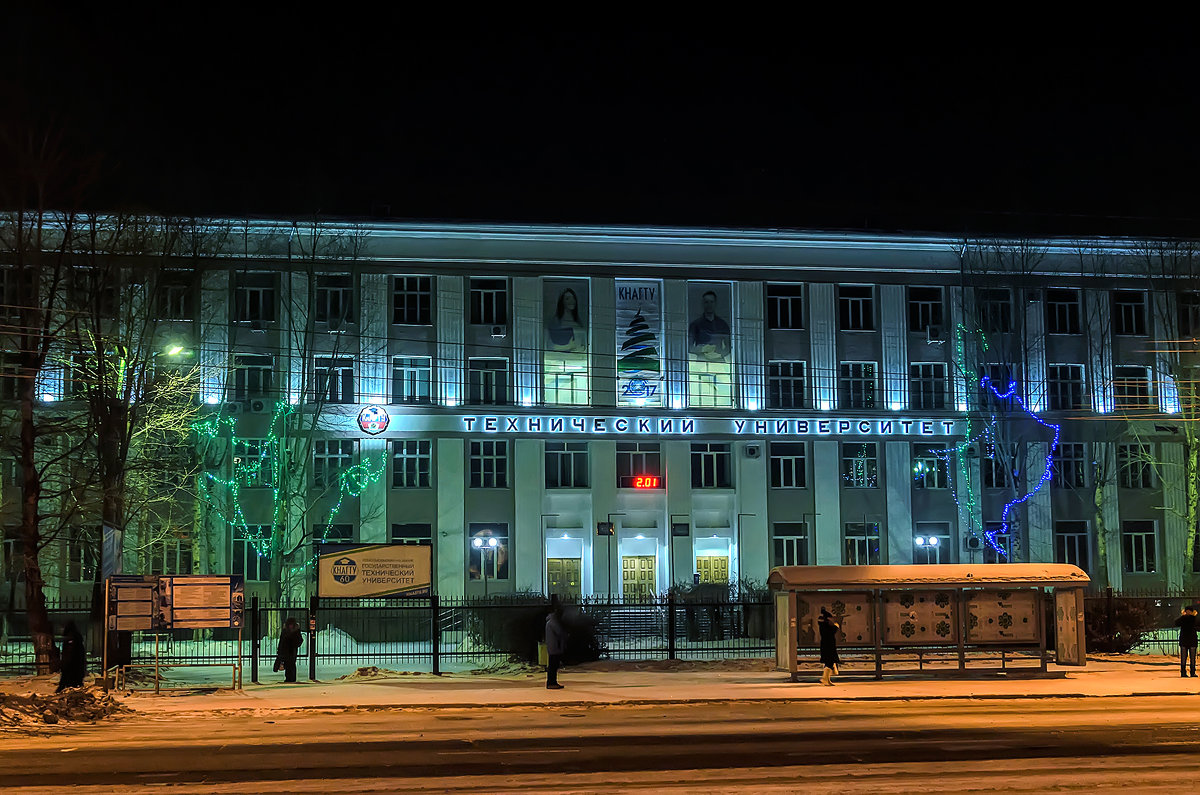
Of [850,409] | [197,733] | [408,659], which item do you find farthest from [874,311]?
[197,733]

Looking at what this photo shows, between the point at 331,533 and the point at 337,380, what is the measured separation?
6261 mm

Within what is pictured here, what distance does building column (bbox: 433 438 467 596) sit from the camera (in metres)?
47.7

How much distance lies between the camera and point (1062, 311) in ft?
173

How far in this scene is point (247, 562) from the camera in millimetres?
46688

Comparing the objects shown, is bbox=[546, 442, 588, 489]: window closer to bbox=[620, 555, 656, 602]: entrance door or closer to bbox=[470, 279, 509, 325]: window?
bbox=[620, 555, 656, 602]: entrance door

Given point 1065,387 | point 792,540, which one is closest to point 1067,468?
point 1065,387

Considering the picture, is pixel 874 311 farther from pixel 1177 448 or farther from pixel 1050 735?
pixel 1050 735

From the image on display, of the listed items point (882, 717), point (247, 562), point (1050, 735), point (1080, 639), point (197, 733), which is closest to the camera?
point (1050, 735)

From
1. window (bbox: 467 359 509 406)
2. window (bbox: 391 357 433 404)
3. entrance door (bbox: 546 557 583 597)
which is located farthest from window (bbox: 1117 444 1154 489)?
window (bbox: 391 357 433 404)

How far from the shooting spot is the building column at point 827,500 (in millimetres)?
50031

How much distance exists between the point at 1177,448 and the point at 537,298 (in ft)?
93.0

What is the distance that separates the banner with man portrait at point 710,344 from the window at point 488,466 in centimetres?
832

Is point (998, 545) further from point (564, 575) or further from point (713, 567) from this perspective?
point (564, 575)

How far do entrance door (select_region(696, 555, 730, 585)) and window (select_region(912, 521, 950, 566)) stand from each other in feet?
26.8
